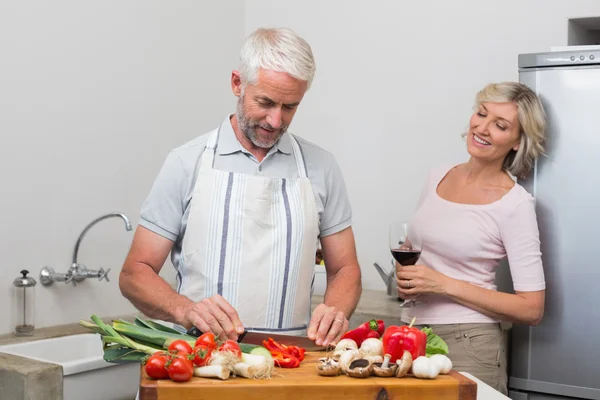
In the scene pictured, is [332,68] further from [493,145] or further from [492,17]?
[493,145]

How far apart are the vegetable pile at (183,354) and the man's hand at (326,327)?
0.20 m

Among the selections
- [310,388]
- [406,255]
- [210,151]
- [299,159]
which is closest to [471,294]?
[406,255]

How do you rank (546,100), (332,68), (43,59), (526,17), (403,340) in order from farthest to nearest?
(332,68) < (526,17) < (43,59) < (546,100) < (403,340)

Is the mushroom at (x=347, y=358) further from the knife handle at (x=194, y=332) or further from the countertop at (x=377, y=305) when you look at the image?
the countertop at (x=377, y=305)

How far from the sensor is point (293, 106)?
1838mm

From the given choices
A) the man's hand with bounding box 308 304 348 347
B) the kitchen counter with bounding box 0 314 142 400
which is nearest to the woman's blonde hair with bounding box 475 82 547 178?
the man's hand with bounding box 308 304 348 347

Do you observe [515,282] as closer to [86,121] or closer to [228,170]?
[228,170]

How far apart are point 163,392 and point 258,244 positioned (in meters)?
0.70

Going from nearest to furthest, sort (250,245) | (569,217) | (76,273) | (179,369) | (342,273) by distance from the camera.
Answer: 1. (179,369)
2. (250,245)
3. (342,273)
4. (569,217)
5. (76,273)

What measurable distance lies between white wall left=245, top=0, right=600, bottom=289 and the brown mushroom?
2.04 metres

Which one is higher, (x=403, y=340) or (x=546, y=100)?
(x=546, y=100)

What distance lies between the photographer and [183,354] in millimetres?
1323

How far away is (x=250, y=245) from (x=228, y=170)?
197mm

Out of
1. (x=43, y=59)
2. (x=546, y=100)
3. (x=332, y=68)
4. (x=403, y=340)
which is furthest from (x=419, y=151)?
(x=403, y=340)
